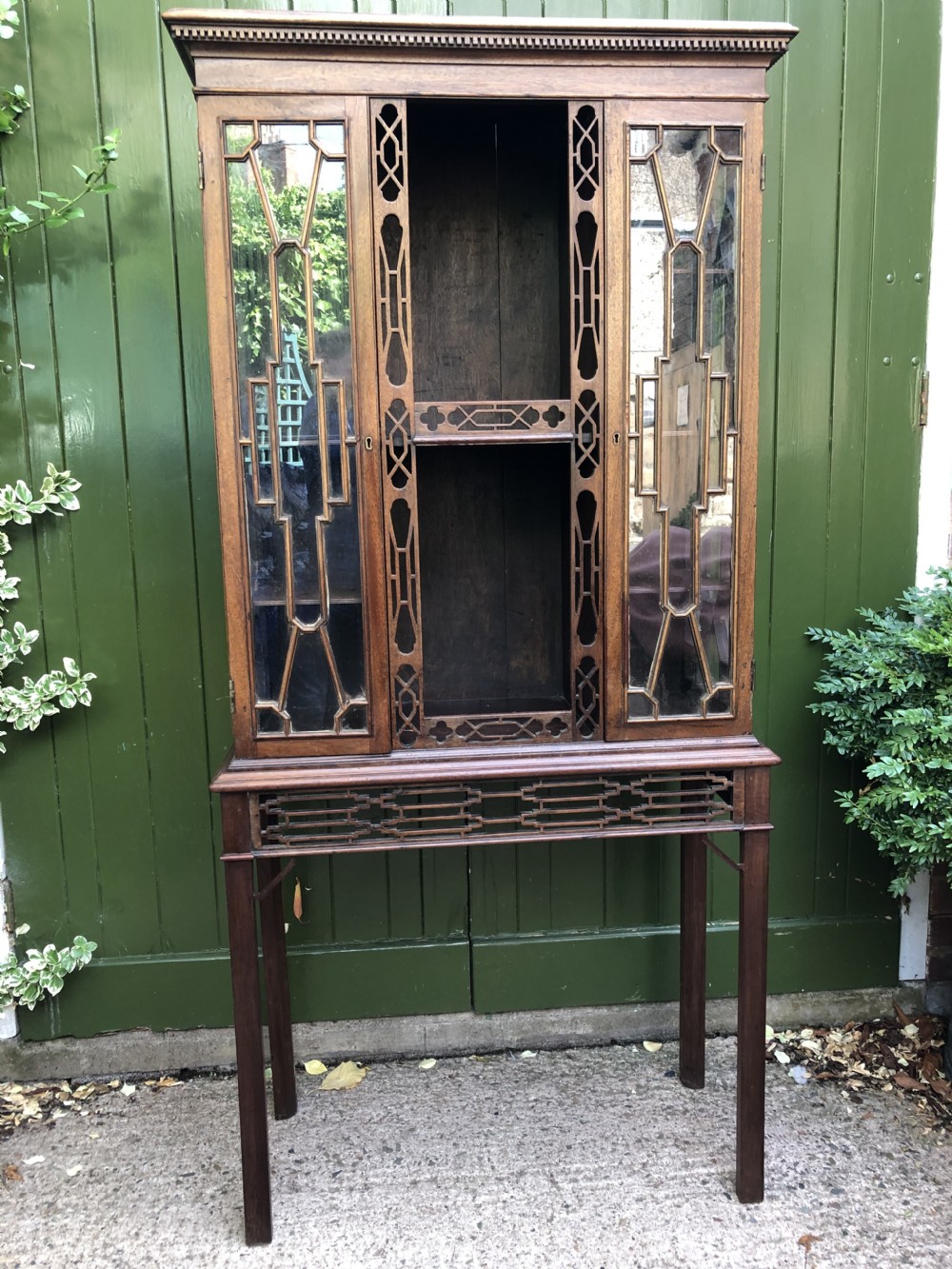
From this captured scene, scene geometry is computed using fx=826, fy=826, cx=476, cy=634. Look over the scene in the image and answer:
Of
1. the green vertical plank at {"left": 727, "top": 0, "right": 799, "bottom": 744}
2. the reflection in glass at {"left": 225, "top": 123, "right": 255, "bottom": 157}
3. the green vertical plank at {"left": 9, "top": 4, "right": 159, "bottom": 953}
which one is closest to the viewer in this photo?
the reflection in glass at {"left": 225, "top": 123, "right": 255, "bottom": 157}

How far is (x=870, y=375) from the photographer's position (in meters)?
2.29

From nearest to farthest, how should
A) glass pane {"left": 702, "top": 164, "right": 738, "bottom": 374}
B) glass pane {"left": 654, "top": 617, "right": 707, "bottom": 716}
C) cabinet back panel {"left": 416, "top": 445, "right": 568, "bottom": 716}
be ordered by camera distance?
glass pane {"left": 702, "top": 164, "right": 738, "bottom": 374}
glass pane {"left": 654, "top": 617, "right": 707, "bottom": 716}
cabinet back panel {"left": 416, "top": 445, "right": 568, "bottom": 716}

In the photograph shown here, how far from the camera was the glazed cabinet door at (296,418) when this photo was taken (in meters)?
1.59

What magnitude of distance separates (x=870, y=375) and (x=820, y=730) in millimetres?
1007

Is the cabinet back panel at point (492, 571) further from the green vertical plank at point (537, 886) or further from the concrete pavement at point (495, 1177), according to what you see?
the concrete pavement at point (495, 1177)

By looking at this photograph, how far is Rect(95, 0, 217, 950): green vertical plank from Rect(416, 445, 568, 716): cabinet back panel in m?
0.65

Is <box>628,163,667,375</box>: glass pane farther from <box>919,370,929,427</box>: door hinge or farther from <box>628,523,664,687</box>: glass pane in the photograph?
<box>919,370,929,427</box>: door hinge

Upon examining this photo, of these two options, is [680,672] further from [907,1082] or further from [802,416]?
[907,1082]

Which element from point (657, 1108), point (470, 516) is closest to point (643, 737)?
point (470, 516)

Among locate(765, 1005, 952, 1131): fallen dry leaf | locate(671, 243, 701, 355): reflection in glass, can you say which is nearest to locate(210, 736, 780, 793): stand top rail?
locate(671, 243, 701, 355): reflection in glass

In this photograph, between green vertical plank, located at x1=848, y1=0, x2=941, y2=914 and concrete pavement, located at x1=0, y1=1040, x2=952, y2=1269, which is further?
green vertical plank, located at x1=848, y1=0, x2=941, y2=914

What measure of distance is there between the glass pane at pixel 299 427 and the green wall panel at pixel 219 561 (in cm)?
Result: 60

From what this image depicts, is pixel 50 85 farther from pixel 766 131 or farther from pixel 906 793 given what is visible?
pixel 906 793

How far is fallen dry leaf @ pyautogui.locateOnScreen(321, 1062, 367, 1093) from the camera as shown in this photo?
2.28m
